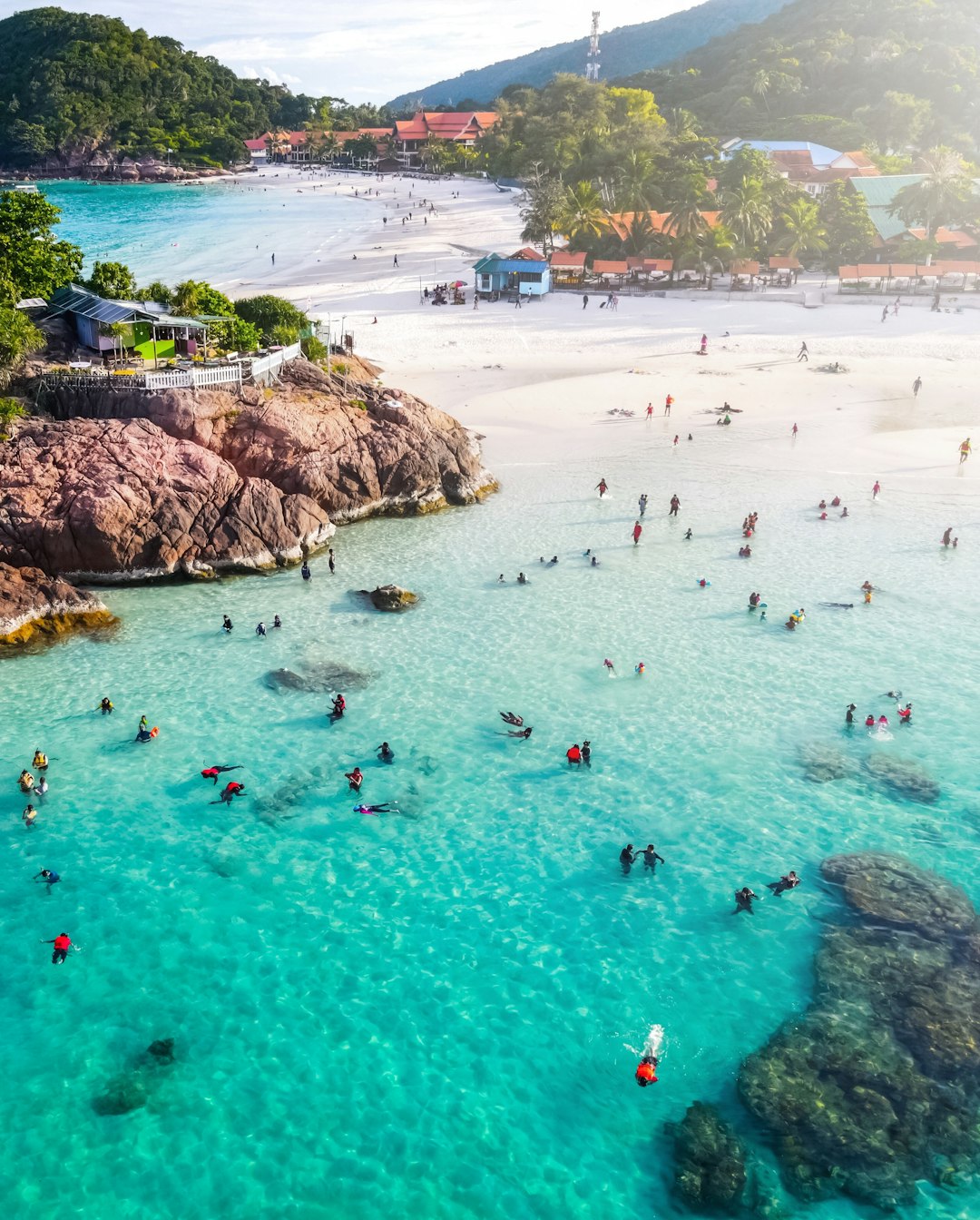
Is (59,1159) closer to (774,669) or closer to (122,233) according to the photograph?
(774,669)

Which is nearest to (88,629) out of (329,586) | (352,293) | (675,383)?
(329,586)

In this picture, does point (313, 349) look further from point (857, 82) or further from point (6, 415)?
point (857, 82)

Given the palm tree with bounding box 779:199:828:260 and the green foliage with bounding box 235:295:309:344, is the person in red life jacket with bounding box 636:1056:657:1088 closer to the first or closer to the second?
the green foliage with bounding box 235:295:309:344

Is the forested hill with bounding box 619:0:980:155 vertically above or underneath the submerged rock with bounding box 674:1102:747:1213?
above

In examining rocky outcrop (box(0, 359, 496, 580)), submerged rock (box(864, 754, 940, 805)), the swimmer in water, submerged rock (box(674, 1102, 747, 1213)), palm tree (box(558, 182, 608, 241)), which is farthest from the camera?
palm tree (box(558, 182, 608, 241))

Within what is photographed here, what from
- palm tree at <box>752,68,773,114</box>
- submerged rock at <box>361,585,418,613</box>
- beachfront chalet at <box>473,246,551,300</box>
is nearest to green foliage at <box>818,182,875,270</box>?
beachfront chalet at <box>473,246,551,300</box>

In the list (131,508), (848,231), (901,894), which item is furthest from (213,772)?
(848,231)
